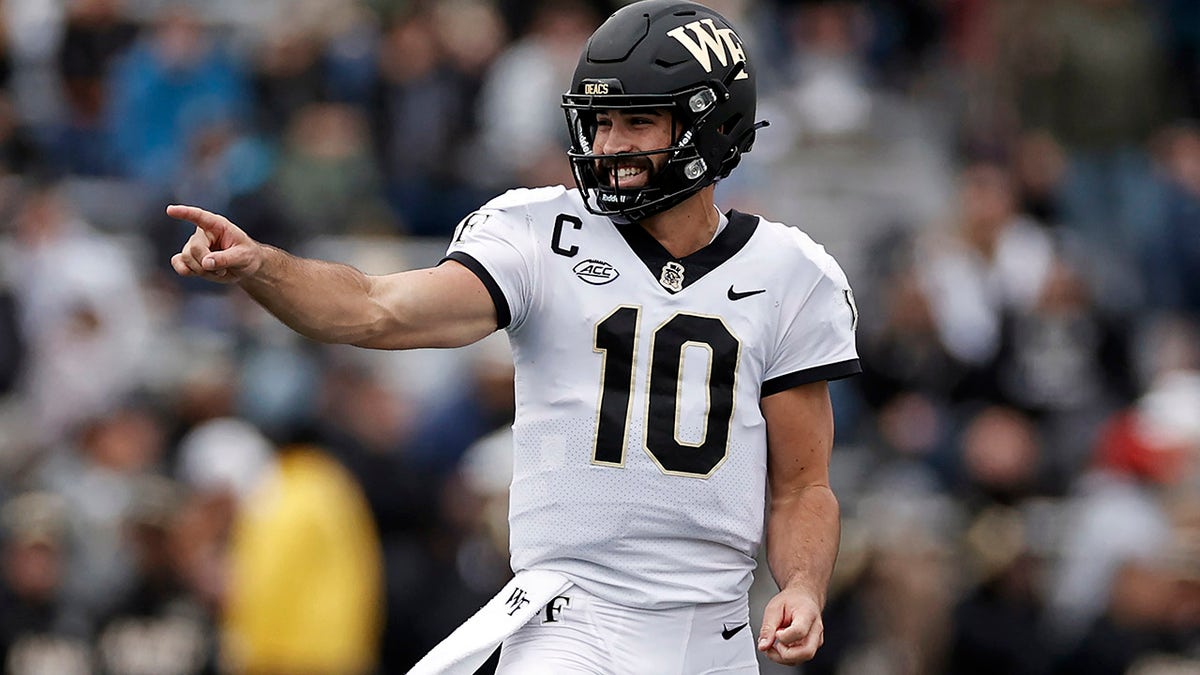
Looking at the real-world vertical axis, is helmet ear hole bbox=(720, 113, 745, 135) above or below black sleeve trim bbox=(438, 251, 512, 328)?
above

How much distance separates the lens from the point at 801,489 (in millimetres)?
5508

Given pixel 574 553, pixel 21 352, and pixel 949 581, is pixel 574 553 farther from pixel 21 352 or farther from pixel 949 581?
pixel 21 352

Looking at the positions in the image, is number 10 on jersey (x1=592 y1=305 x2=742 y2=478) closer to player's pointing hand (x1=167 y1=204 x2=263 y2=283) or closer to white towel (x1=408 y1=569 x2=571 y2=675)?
white towel (x1=408 y1=569 x2=571 y2=675)

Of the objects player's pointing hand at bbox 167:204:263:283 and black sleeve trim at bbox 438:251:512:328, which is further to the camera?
black sleeve trim at bbox 438:251:512:328

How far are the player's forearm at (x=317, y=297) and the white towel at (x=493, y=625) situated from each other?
0.74m

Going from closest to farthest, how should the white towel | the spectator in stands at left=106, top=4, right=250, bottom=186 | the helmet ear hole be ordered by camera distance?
the white towel → the helmet ear hole → the spectator in stands at left=106, top=4, right=250, bottom=186

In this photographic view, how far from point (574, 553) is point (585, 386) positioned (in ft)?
1.30

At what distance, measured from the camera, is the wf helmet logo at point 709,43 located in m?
5.42

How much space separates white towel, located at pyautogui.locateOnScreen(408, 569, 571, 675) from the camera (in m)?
5.12

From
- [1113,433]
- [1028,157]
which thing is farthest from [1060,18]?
[1113,433]

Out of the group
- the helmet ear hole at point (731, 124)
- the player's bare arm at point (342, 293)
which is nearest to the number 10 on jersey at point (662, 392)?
the player's bare arm at point (342, 293)

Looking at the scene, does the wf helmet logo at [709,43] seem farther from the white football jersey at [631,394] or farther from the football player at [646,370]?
the white football jersey at [631,394]

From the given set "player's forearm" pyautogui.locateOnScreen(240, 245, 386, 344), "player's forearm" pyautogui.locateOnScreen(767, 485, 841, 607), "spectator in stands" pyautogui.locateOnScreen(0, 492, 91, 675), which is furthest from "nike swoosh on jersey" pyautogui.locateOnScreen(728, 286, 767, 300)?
"spectator in stands" pyautogui.locateOnScreen(0, 492, 91, 675)

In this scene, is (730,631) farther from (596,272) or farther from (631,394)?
(596,272)
